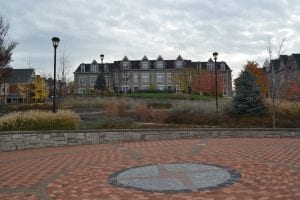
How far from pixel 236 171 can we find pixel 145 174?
220 cm

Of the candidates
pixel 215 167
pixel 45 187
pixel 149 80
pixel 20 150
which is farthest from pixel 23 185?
pixel 149 80

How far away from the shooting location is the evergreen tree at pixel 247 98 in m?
21.9

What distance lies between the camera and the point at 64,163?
10734 mm

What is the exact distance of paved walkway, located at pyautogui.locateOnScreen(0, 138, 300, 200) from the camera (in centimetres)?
661

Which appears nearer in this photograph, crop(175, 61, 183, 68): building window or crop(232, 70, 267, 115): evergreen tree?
crop(232, 70, 267, 115): evergreen tree

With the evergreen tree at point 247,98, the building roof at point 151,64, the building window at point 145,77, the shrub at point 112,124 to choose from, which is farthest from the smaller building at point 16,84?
the evergreen tree at point 247,98

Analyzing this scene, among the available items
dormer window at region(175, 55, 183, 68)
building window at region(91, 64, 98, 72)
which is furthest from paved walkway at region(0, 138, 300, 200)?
building window at region(91, 64, 98, 72)

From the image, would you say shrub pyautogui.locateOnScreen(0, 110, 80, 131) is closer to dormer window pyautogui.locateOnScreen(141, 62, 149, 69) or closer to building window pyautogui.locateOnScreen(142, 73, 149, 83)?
building window pyautogui.locateOnScreen(142, 73, 149, 83)

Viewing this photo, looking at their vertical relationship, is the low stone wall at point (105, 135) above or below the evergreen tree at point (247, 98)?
below

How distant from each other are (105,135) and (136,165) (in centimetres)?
743

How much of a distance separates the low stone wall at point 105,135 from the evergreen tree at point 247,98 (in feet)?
13.7

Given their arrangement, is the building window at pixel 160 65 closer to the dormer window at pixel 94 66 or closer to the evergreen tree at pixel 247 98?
the dormer window at pixel 94 66

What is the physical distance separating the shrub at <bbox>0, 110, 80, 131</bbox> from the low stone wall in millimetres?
724

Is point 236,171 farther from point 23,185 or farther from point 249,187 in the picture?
point 23,185
